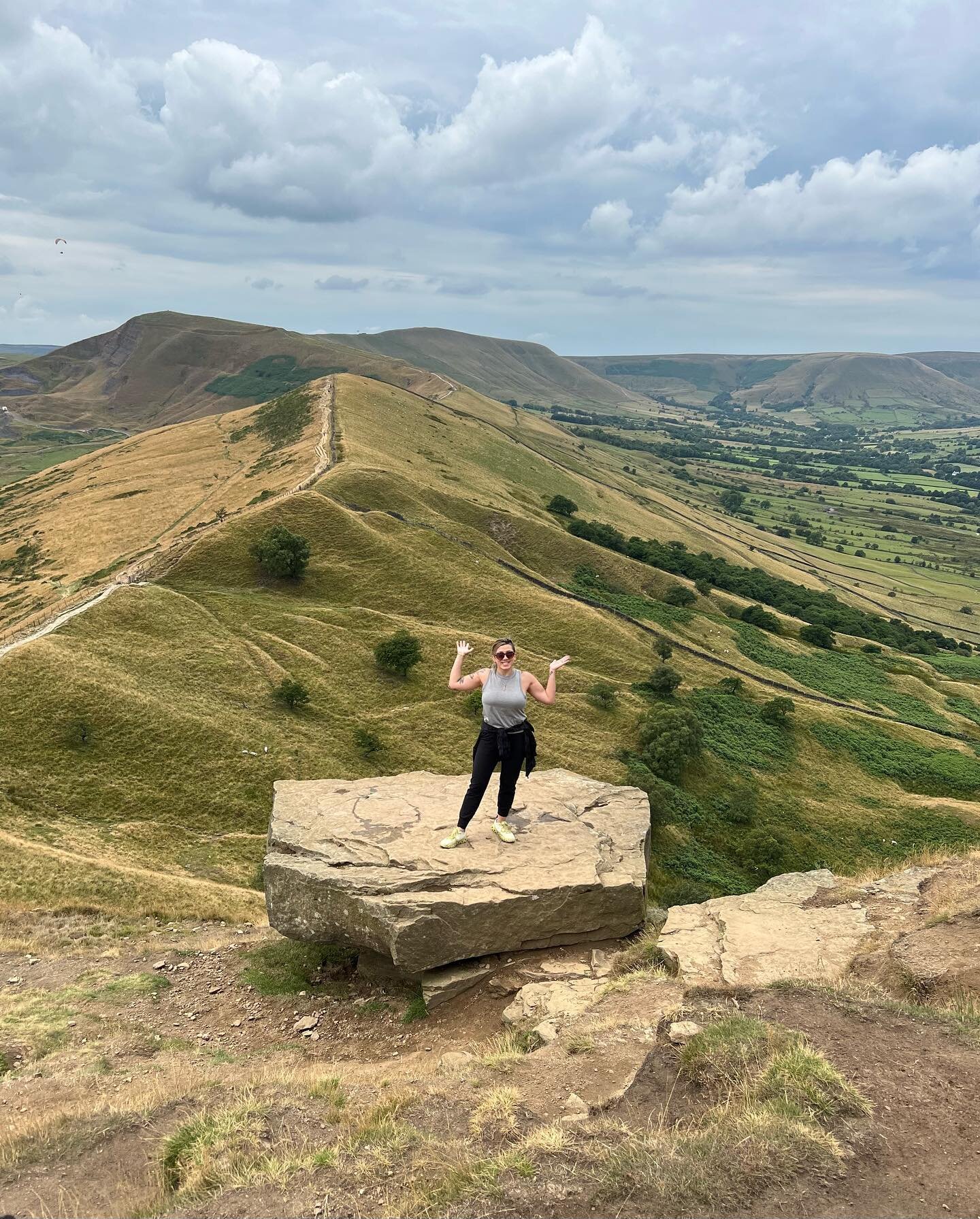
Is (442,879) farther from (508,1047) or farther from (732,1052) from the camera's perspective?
(732,1052)

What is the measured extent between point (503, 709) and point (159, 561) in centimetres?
5214

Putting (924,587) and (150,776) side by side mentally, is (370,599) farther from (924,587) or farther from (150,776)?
(924,587)

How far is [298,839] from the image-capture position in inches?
721

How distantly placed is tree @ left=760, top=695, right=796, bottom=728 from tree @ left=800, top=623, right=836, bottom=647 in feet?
101

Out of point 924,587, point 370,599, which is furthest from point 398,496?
point 924,587

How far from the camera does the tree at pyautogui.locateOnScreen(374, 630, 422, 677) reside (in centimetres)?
5025

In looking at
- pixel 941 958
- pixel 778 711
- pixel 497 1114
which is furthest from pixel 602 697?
pixel 497 1114

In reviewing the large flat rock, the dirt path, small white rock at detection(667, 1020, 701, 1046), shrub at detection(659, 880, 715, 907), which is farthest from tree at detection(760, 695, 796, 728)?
small white rock at detection(667, 1020, 701, 1046)

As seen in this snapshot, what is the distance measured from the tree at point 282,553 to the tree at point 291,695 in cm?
1648

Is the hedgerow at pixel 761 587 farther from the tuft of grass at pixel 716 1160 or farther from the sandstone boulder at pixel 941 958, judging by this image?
the tuft of grass at pixel 716 1160

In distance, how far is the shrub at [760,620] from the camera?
8675 cm

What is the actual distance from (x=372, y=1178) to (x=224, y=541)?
58.0m

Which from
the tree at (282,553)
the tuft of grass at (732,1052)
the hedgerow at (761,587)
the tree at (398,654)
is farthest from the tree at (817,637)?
the tuft of grass at (732,1052)

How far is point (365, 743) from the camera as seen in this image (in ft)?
141
